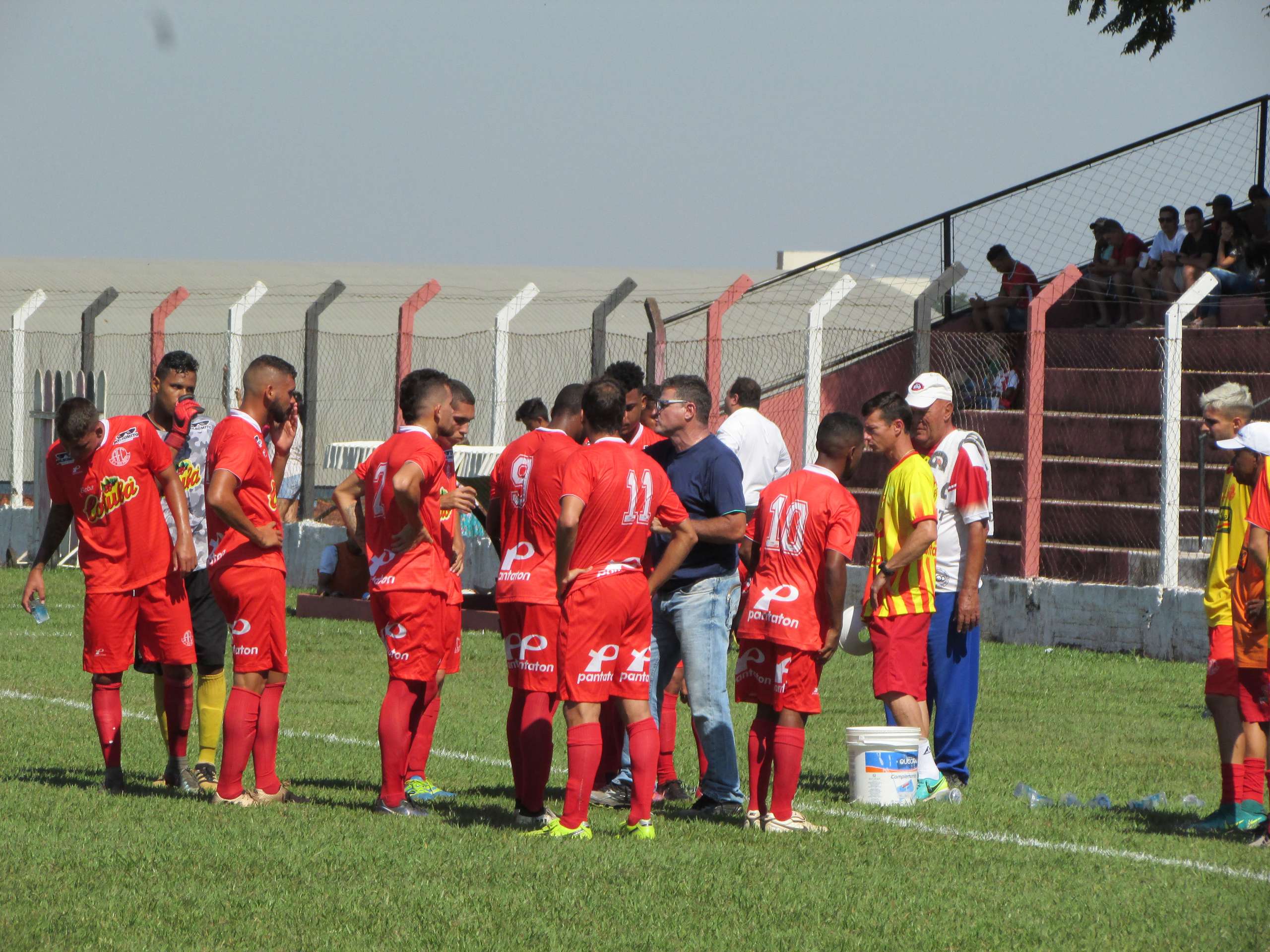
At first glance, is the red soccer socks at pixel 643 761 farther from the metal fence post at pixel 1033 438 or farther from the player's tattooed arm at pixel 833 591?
the metal fence post at pixel 1033 438

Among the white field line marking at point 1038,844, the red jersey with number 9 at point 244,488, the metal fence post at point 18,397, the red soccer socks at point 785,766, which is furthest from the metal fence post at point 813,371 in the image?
the metal fence post at point 18,397

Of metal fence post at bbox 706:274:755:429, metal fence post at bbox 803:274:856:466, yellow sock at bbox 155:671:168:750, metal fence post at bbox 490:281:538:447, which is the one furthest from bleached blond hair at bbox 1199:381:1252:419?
metal fence post at bbox 490:281:538:447

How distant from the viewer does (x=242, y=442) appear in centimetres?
712

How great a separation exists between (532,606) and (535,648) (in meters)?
0.17

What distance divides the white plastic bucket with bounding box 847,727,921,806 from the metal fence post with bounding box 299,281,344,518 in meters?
11.1

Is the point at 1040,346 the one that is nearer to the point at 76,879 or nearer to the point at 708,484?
the point at 708,484

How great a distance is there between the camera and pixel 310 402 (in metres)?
18.5

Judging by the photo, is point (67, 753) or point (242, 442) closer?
point (242, 442)

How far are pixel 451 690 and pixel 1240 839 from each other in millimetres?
5853

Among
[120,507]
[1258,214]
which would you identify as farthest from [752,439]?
[1258,214]

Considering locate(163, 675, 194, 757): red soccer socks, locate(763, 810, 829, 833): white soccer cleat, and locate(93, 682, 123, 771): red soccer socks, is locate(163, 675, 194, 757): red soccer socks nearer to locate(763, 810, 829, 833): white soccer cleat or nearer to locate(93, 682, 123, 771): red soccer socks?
locate(93, 682, 123, 771): red soccer socks

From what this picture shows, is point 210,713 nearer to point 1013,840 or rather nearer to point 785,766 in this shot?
point 785,766

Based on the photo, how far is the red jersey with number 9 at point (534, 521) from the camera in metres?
6.83

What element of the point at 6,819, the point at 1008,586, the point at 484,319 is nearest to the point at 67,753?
the point at 6,819
